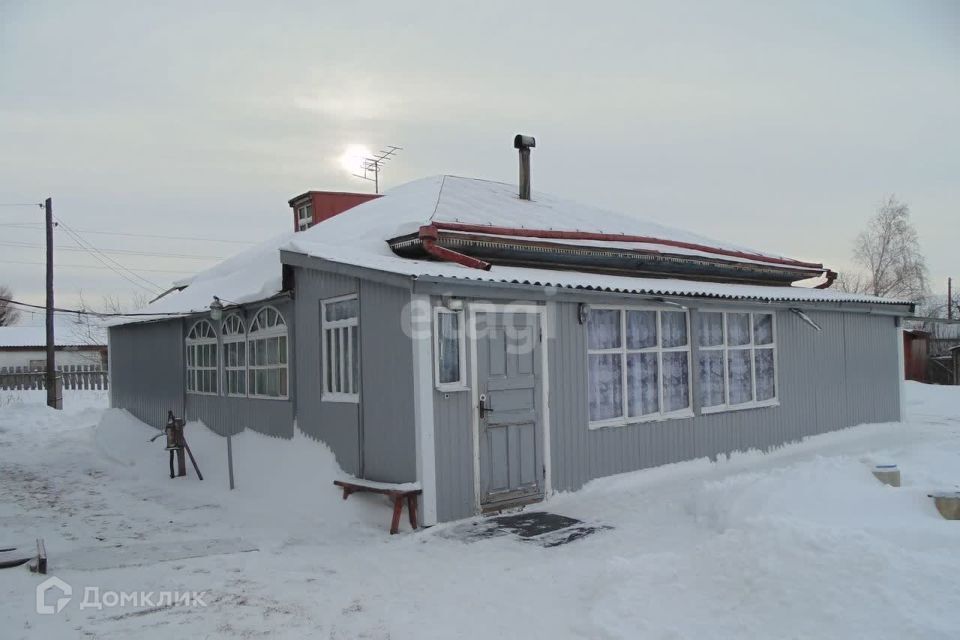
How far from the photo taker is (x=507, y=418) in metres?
7.96

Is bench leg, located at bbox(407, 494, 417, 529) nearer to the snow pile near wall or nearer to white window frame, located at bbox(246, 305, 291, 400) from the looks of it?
the snow pile near wall

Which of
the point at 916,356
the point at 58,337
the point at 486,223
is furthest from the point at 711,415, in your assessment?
the point at 58,337

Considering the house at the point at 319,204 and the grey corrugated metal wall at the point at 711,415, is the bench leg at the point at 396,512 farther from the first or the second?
the house at the point at 319,204

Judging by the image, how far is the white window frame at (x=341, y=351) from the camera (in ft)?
27.1

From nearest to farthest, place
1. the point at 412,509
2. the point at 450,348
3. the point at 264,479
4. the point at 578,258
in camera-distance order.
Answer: the point at 412,509
the point at 450,348
the point at 264,479
the point at 578,258

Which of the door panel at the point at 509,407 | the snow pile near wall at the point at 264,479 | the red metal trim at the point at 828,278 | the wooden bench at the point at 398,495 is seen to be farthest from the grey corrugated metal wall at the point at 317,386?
the red metal trim at the point at 828,278

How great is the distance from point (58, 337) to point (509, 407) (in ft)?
139

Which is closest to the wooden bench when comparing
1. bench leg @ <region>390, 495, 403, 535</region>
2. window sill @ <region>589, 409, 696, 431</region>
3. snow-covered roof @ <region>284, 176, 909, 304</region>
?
bench leg @ <region>390, 495, 403, 535</region>

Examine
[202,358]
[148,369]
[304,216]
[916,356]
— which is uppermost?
[304,216]

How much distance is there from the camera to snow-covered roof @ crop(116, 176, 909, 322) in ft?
27.2

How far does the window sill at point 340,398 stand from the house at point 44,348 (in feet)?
109

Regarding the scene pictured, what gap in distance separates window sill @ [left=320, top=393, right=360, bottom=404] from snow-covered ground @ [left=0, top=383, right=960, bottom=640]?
63 centimetres

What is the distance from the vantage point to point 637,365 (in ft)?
31.7

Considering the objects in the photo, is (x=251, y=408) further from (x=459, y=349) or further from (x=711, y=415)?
(x=711, y=415)
